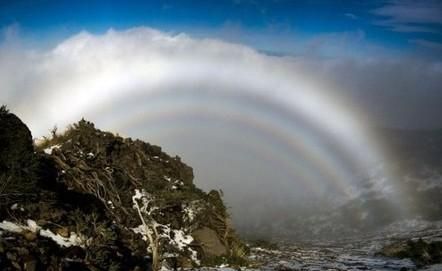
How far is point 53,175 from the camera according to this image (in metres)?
34.5

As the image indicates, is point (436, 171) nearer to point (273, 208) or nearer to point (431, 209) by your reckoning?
point (431, 209)

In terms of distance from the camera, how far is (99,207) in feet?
109

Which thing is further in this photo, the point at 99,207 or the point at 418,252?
the point at 418,252

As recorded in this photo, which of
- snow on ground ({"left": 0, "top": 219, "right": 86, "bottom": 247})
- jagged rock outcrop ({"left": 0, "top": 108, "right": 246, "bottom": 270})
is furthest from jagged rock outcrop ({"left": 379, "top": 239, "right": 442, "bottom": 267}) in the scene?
snow on ground ({"left": 0, "top": 219, "right": 86, "bottom": 247})

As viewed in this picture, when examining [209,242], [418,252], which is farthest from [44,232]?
[418,252]

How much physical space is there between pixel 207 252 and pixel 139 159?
981 cm

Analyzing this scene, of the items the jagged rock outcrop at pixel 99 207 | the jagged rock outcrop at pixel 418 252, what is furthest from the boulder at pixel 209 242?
the jagged rock outcrop at pixel 418 252

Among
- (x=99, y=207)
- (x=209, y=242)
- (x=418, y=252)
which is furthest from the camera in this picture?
(x=418, y=252)

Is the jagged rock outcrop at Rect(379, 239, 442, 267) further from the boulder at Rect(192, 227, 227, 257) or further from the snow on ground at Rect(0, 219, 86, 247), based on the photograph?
the snow on ground at Rect(0, 219, 86, 247)

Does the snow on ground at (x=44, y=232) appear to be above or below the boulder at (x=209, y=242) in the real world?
below

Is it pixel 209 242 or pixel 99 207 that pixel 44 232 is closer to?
pixel 99 207

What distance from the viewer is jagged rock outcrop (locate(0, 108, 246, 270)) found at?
25.6 meters

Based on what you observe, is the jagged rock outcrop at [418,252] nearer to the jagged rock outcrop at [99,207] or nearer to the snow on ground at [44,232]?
the jagged rock outcrop at [99,207]

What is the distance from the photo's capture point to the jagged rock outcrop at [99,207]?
25.6m
